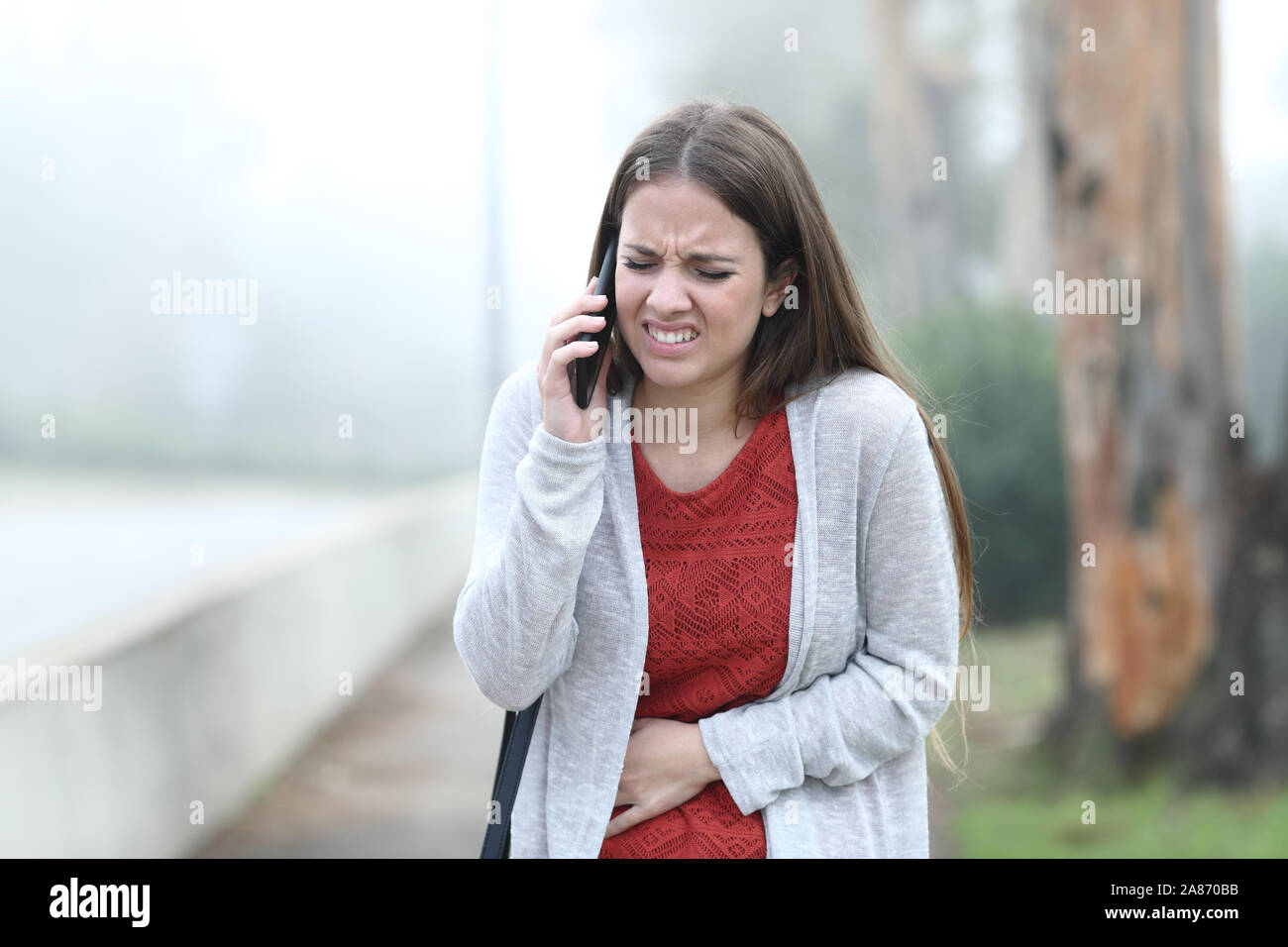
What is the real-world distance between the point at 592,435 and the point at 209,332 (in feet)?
21.6

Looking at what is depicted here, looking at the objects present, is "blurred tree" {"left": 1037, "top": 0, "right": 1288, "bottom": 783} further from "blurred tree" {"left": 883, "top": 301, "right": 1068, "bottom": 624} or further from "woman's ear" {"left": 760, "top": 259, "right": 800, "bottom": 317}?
"woman's ear" {"left": 760, "top": 259, "right": 800, "bottom": 317}

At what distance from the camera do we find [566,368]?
7.72 feet

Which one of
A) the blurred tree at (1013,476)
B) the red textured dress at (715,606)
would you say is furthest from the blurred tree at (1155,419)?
the red textured dress at (715,606)

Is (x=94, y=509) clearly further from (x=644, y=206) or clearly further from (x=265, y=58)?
(x=644, y=206)

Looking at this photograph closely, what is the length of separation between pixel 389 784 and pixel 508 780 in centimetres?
490

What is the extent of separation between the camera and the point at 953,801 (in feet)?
22.3

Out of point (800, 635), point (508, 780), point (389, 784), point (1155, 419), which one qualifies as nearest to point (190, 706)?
point (389, 784)

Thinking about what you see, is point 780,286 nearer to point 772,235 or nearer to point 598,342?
point 772,235

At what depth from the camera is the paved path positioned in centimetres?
602

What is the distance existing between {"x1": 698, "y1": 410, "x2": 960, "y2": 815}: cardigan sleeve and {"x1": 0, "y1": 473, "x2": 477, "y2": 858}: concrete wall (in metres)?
2.82

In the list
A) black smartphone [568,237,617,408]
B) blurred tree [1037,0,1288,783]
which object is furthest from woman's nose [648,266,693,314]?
blurred tree [1037,0,1288,783]

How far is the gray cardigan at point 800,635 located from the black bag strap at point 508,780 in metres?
0.06

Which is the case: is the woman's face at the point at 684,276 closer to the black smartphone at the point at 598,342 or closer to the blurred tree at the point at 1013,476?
the black smartphone at the point at 598,342

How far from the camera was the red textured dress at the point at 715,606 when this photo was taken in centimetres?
235
